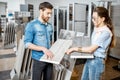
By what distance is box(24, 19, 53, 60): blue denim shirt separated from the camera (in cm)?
207

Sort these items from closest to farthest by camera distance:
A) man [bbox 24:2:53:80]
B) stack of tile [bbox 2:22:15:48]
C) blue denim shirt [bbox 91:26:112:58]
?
blue denim shirt [bbox 91:26:112:58] < man [bbox 24:2:53:80] < stack of tile [bbox 2:22:15:48]

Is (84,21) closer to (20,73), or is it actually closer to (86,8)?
(86,8)

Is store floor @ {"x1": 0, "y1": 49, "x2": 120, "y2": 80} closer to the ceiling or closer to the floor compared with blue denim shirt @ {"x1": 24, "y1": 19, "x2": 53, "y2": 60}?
closer to the floor

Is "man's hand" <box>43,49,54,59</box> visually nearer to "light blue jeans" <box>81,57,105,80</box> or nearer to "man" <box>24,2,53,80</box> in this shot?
"man" <box>24,2,53,80</box>

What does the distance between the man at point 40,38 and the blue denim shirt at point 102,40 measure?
1.68 feet

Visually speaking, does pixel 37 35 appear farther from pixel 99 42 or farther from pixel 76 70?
pixel 76 70

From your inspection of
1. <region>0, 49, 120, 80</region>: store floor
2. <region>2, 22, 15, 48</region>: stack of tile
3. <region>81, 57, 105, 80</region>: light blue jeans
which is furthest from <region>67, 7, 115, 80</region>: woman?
<region>2, 22, 15, 48</region>: stack of tile

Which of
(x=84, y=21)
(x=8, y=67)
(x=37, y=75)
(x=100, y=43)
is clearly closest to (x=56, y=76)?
(x=37, y=75)

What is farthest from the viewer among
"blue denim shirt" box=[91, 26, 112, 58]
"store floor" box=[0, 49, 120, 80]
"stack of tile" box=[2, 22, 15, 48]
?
"stack of tile" box=[2, 22, 15, 48]

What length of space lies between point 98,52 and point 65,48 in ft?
1.26

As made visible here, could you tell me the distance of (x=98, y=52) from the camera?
2014 mm

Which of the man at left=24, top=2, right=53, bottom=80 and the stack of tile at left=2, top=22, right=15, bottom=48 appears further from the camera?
the stack of tile at left=2, top=22, right=15, bottom=48

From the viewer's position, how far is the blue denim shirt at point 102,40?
1929mm

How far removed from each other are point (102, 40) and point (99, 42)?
39mm
